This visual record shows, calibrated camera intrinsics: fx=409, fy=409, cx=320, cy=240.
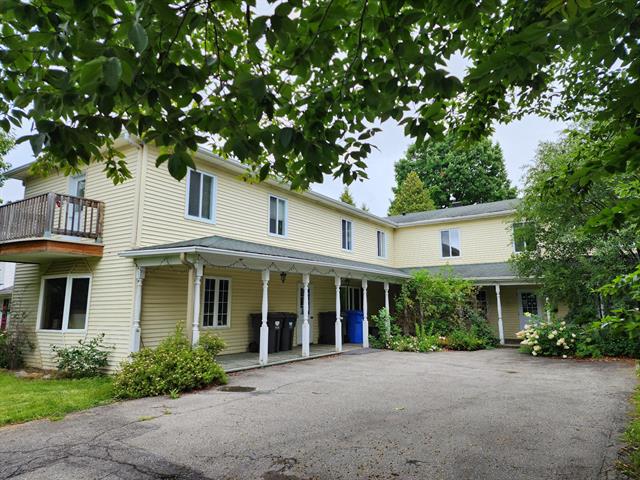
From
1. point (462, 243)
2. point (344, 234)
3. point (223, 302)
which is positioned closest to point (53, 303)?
point (223, 302)

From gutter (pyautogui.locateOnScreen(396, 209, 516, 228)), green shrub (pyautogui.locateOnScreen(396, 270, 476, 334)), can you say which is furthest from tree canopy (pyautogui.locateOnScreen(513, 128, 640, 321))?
gutter (pyautogui.locateOnScreen(396, 209, 516, 228))

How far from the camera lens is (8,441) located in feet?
17.1

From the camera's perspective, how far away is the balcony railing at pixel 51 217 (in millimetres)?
9391

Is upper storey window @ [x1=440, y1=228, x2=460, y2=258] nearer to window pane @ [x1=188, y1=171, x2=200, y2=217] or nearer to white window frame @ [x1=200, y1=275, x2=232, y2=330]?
white window frame @ [x1=200, y1=275, x2=232, y2=330]

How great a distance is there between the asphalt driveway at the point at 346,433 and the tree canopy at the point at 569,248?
4.34 m

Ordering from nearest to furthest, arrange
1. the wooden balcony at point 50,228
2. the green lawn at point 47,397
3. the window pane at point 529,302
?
the green lawn at point 47,397 → the wooden balcony at point 50,228 → the window pane at point 529,302

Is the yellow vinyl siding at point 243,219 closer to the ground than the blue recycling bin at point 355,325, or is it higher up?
higher up

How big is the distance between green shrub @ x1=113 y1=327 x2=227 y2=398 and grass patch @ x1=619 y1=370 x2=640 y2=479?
21.6 feet

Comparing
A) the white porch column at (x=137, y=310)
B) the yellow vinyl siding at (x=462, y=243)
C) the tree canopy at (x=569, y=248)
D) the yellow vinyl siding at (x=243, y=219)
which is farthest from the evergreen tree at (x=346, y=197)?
the white porch column at (x=137, y=310)

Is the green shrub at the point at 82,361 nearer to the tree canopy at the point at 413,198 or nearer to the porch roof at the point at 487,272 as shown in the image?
the porch roof at the point at 487,272

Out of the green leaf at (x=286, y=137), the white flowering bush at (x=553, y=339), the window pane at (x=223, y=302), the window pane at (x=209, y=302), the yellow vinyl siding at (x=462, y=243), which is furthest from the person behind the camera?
the yellow vinyl siding at (x=462, y=243)

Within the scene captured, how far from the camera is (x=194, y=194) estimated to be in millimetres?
11500

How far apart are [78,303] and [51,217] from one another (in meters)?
2.63

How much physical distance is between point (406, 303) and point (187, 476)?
42.5 ft
